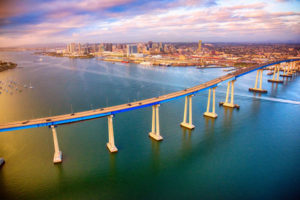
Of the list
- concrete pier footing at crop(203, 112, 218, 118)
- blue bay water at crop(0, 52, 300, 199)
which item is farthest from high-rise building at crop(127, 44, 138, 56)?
concrete pier footing at crop(203, 112, 218, 118)

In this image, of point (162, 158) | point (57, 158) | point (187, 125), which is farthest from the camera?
point (187, 125)

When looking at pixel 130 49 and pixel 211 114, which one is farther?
pixel 130 49

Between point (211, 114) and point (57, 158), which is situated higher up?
point (211, 114)

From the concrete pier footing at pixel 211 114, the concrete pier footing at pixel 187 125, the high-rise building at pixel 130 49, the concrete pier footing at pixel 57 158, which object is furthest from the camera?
the high-rise building at pixel 130 49

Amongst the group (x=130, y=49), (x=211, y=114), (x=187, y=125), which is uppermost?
(x=130, y=49)

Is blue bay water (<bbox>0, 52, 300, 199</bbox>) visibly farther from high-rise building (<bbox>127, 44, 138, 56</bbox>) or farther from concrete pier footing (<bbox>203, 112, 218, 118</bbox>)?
high-rise building (<bbox>127, 44, 138, 56</bbox>)

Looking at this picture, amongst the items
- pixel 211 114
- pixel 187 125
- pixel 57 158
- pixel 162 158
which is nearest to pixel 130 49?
pixel 211 114

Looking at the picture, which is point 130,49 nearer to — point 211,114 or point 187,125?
point 211,114

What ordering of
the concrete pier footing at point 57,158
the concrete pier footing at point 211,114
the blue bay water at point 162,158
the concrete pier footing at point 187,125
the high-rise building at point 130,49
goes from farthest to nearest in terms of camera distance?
1. the high-rise building at point 130,49
2. the concrete pier footing at point 211,114
3. the concrete pier footing at point 187,125
4. the concrete pier footing at point 57,158
5. the blue bay water at point 162,158

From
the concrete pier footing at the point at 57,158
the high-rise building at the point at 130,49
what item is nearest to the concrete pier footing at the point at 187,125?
the concrete pier footing at the point at 57,158

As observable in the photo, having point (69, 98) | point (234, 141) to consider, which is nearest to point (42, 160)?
point (234, 141)

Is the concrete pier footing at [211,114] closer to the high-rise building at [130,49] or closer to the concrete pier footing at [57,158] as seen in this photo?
the concrete pier footing at [57,158]

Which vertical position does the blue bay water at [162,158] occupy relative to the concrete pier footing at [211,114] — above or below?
below
